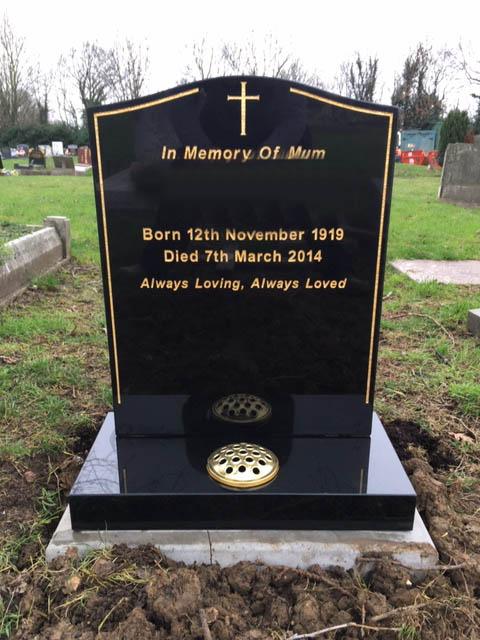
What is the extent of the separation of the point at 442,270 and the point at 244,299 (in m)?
4.18

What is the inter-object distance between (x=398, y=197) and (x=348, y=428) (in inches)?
432

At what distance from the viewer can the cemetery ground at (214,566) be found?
1633 millimetres

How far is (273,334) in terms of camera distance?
2330mm

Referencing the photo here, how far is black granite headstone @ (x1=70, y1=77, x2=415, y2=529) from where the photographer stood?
6.46 ft

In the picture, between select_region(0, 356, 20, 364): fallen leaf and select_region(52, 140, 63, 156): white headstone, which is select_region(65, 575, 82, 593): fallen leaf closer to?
select_region(0, 356, 20, 364): fallen leaf

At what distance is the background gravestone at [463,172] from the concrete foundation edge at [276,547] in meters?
10.5

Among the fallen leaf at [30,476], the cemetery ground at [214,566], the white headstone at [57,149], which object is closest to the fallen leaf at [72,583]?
the cemetery ground at [214,566]

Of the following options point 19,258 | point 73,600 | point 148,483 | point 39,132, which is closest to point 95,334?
point 19,258

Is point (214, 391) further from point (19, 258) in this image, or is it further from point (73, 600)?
point (19, 258)

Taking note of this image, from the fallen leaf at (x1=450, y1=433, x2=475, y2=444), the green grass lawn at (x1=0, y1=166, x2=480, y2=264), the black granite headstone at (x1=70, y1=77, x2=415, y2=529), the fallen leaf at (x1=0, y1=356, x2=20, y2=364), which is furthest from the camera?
the green grass lawn at (x1=0, y1=166, x2=480, y2=264)

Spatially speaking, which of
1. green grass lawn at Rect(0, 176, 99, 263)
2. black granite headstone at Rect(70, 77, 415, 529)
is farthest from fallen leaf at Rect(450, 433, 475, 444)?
green grass lawn at Rect(0, 176, 99, 263)

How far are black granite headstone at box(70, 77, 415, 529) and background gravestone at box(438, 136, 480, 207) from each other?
10.0 metres

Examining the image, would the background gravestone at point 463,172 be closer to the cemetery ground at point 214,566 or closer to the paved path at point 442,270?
the paved path at point 442,270

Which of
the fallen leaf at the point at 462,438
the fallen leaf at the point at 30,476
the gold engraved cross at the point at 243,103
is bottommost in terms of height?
the fallen leaf at the point at 462,438
